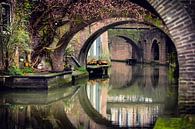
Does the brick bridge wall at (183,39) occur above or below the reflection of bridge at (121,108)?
above

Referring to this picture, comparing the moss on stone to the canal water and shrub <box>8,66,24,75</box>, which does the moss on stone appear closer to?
the canal water

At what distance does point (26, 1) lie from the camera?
764 inches

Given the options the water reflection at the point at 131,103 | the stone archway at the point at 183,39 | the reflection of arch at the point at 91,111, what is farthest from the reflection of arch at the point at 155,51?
the stone archway at the point at 183,39

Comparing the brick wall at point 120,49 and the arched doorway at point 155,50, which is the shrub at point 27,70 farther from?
the brick wall at point 120,49

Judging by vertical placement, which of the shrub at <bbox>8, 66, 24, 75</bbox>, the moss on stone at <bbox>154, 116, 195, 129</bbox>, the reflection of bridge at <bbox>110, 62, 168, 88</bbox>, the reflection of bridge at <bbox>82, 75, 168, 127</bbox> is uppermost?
the shrub at <bbox>8, 66, 24, 75</bbox>

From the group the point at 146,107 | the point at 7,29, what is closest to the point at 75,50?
the point at 7,29

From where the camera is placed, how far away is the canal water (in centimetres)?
1067

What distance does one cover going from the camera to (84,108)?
13.7 meters

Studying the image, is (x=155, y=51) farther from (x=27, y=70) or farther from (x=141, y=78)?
(x=27, y=70)

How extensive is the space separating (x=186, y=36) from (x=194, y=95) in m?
0.84

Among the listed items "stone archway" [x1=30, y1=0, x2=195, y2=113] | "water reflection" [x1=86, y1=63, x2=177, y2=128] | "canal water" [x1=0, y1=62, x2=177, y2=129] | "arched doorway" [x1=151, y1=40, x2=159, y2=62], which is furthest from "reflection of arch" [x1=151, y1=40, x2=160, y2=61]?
"stone archway" [x1=30, y1=0, x2=195, y2=113]

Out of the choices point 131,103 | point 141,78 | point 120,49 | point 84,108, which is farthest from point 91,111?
point 120,49

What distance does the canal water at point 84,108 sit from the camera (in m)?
10.7

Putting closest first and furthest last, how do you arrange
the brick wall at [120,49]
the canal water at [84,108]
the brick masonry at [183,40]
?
1. the brick masonry at [183,40]
2. the canal water at [84,108]
3. the brick wall at [120,49]
